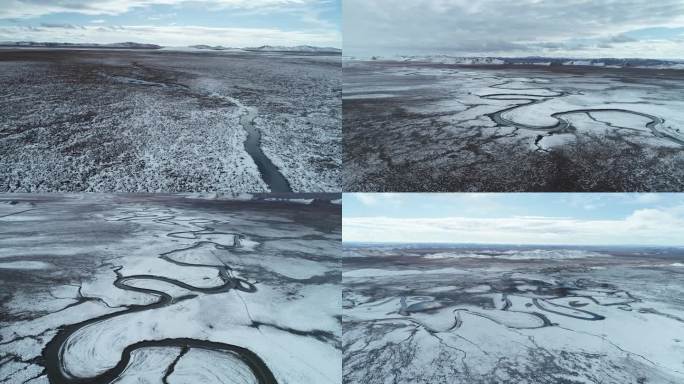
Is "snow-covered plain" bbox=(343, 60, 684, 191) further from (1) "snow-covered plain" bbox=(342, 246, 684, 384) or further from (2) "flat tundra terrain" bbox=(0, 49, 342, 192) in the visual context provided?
(1) "snow-covered plain" bbox=(342, 246, 684, 384)

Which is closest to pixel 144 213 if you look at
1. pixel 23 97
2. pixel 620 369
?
pixel 23 97

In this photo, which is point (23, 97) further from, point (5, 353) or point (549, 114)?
point (549, 114)

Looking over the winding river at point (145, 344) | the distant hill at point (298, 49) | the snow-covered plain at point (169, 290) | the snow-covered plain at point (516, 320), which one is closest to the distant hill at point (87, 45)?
the distant hill at point (298, 49)

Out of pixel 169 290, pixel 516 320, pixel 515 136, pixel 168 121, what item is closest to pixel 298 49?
pixel 168 121

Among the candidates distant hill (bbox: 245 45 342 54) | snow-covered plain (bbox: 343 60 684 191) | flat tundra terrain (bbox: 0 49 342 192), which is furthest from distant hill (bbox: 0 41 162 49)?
snow-covered plain (bbox: 343 60 684 191)

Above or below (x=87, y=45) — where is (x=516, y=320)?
below

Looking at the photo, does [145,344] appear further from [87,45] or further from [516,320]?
[87,45]
